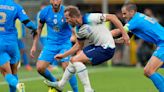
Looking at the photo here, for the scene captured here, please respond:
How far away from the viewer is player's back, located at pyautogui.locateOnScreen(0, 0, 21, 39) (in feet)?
43.4

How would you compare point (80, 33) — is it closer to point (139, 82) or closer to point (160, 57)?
point (160, 57)

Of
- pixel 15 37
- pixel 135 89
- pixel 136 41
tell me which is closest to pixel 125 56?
pixel 136 41

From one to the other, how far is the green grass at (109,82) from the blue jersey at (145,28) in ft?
9.53

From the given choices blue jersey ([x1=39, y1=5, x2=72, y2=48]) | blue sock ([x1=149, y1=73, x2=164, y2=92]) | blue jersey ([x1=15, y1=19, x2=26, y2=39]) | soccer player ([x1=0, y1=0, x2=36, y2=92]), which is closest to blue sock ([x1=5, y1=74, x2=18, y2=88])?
soccer player ([x1=0, y1=0, x2=36, y2=92])

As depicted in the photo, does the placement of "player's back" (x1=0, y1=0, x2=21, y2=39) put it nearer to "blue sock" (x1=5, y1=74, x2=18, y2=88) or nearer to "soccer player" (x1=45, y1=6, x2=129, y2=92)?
"blue sock" (x1=5, y1=74, x2=18, y2=88)

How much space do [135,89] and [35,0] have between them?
41.3 feet

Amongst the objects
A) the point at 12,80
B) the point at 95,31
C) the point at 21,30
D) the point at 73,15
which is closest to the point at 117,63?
the point at 21,30

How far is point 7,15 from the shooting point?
13258mm

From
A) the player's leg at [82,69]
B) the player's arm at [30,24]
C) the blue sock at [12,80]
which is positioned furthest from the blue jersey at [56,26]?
the player's leg at [82,69]

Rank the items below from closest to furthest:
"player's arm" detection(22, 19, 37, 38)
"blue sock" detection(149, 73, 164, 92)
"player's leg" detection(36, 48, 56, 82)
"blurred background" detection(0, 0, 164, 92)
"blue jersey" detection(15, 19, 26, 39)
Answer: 1. "blue sock" detection(149, 73, 164, 92)
2. "player's arm" detection(22, 19, 37, 38)
3. "player's leg" detection(36, 48, 56, 82)
4. "blurred background" detection(0, 0, 164, 92)
5. "blue jersey" detection(15, 19, 26, 39)

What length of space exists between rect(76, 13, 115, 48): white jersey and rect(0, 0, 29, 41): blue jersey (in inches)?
59.6

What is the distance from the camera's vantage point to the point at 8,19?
13273 mm

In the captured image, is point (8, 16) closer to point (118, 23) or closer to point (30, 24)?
point (30, 24)

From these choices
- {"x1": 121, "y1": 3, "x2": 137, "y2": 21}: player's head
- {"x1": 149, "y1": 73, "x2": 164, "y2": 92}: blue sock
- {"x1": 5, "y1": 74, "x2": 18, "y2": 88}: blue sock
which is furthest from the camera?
{"x1": 121, "y1": 3, "x2": 137, "y2": 21}: player's head
